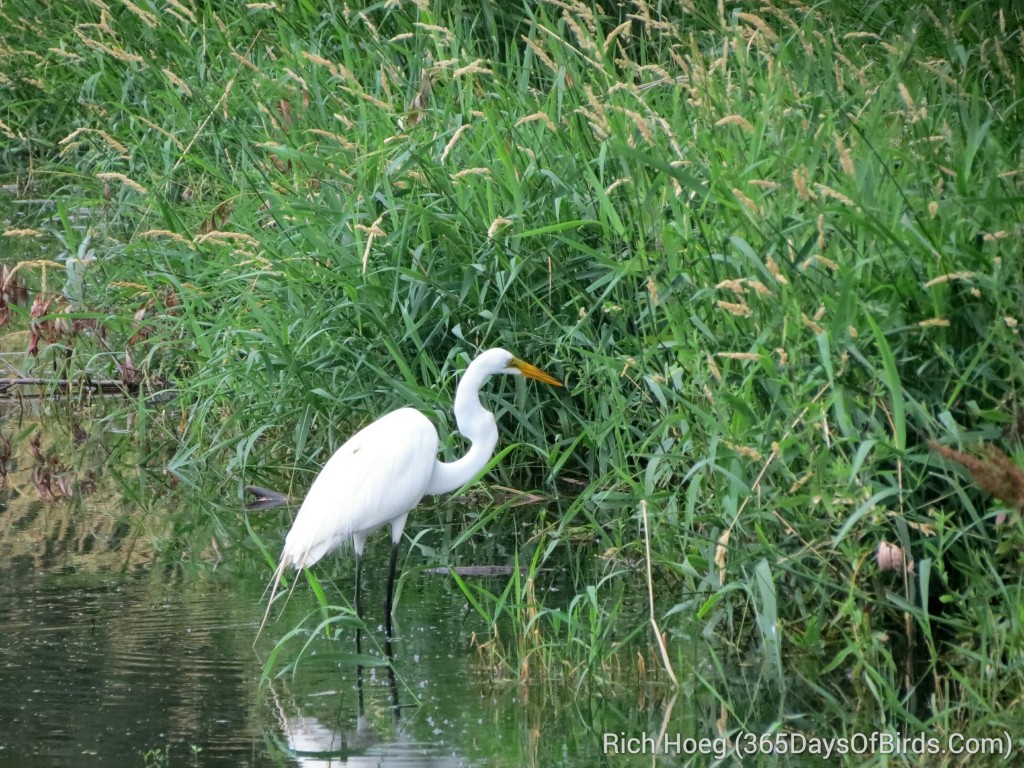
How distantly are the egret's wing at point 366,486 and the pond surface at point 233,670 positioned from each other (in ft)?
0.73

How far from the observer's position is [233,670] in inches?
166

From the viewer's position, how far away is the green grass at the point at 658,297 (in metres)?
3.90

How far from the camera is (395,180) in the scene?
5.80 m

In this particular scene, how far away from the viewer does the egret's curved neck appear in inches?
193

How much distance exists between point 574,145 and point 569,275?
0.54 metres

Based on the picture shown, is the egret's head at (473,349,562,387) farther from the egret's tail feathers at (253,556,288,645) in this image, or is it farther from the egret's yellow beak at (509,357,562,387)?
the egret's tail feathers at (253,556,288,645)

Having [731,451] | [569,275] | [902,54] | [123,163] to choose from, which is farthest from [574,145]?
[123,163]

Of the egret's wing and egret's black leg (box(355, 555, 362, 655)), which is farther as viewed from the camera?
the egret's wing

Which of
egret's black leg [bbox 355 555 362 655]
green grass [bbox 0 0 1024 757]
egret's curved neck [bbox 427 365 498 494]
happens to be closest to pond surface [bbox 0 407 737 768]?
egret's black leg [bbox 355 555 362 655]

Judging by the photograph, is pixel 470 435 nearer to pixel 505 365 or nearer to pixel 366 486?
pixel 505 365

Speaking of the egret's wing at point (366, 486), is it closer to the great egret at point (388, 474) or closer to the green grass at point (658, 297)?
the great egret at point (388, 474)

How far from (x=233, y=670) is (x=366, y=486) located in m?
0.77

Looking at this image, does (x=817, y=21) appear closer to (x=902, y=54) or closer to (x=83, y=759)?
(x=902, y=54)

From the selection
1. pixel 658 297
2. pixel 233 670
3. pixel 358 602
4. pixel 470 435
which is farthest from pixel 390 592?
pixel 658 297
